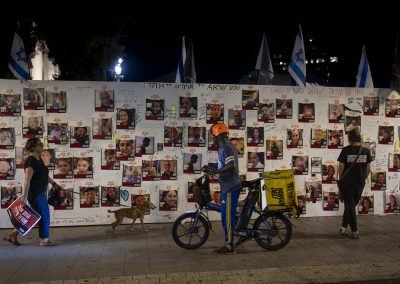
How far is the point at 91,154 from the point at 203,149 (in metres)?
2.05

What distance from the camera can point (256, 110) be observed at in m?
9.36

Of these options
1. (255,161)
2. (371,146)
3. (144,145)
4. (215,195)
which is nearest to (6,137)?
(144,145)

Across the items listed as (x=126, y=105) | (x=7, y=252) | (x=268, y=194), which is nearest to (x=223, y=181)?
(x=268, y=194)

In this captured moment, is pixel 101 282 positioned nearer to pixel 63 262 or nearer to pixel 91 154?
pixel 63 262

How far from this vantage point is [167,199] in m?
9.12

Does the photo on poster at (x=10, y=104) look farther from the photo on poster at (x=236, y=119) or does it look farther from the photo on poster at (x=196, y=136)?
the photo on poster at (x=236, y=119)

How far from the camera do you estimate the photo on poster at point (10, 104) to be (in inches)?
340

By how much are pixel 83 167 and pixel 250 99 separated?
333 cm

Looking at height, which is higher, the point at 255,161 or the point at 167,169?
the point at 255,161

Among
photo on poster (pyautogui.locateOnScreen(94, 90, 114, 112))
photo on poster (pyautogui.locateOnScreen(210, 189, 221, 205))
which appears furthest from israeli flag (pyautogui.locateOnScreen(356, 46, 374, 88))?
photo on poster (pyautogui.locateOnScreen(94, 90, 114, 112))

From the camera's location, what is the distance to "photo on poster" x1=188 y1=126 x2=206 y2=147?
9180mm

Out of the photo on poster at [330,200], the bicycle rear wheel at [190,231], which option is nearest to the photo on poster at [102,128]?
the bicycle rear wheel at [190,231]

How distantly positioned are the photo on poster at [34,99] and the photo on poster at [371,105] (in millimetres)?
6127

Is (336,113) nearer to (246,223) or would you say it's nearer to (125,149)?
(246,223)
